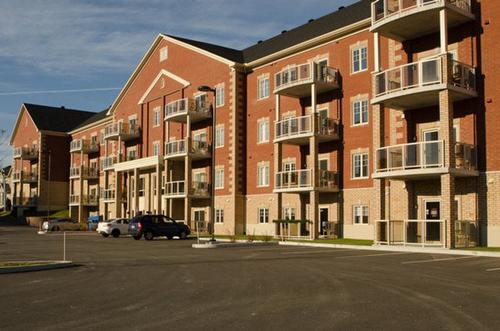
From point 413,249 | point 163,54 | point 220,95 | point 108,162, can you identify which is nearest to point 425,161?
point 413,249

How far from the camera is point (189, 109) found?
4553 centimetres

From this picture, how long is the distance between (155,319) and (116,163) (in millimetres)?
49900

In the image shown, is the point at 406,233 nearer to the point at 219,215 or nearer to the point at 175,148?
the point at 219,215

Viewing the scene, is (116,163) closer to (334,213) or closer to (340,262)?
(334,213)

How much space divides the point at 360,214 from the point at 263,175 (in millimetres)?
9612

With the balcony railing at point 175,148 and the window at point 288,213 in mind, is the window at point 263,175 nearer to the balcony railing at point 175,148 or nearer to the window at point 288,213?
the window at point 288,213

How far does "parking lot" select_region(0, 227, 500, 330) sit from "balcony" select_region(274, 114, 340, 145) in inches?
636

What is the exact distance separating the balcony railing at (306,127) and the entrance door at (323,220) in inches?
180

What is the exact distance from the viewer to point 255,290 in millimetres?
12211

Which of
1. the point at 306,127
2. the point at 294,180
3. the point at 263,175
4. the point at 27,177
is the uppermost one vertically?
the point at 306,127

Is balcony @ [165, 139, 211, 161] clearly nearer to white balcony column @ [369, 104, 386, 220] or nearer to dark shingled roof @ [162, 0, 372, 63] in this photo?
dark shingled roof @ [162, 0, 372, 63]

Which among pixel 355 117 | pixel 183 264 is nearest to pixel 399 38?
pixel 355 117

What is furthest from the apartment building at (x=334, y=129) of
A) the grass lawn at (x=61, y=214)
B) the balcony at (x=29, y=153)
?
the balcony at (x=29, y=153)

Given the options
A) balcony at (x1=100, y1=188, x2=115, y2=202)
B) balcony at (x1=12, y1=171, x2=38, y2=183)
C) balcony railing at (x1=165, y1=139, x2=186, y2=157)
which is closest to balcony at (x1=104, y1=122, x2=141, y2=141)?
balcony at (x1=100, y1=188, x2=115, y2=202)
